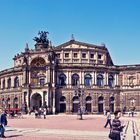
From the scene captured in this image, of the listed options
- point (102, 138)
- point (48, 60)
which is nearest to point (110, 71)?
point (48, 60)

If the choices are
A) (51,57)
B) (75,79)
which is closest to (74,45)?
(51,57)

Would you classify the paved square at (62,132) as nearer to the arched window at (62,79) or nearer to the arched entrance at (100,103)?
the arched window at (62,79)

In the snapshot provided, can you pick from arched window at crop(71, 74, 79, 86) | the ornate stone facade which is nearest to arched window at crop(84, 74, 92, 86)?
the ornate stone facade

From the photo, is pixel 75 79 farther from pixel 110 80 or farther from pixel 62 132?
pixel 62 132

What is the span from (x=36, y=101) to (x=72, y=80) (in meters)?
10.0

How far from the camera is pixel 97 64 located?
289 ft

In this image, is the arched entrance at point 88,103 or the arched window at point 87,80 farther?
the arched window at point 87,80

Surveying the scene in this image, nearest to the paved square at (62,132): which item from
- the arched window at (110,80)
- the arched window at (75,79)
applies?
the arched window at (75,79)

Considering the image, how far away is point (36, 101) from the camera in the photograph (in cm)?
8725

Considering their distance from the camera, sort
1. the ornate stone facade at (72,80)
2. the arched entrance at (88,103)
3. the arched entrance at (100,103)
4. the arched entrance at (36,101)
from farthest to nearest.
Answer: the arched entrance at (100,103), the arched entrance at (88,103), the arched entrance at (36,101), the ornate stone facade at (72,80)

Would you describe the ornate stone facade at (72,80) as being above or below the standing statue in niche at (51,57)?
below

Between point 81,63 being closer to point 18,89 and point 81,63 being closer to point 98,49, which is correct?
point 98,49

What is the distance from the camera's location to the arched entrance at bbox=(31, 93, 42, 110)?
281 feet

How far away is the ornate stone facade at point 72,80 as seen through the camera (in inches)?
3351
